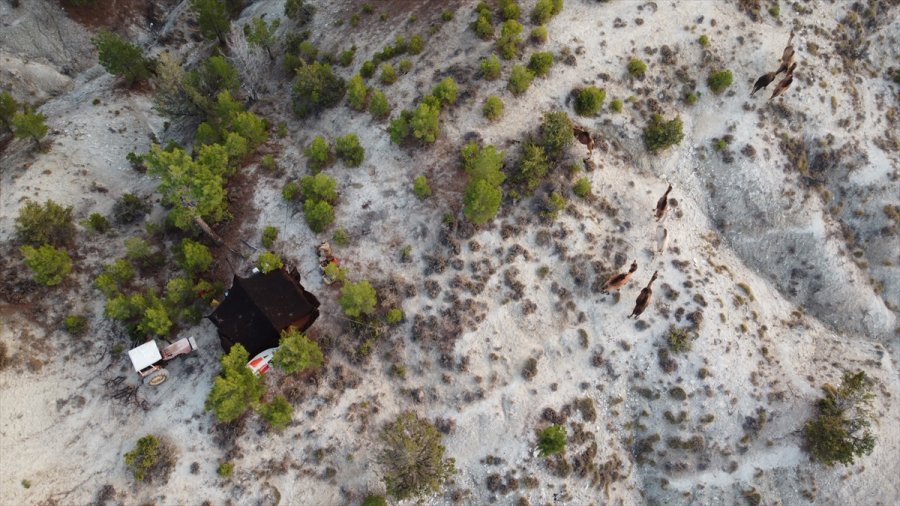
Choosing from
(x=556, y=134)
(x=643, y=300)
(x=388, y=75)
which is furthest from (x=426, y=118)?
(x=643, y=300)

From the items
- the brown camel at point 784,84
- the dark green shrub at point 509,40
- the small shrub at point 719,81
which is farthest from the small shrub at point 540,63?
the brown camel at point 784,84

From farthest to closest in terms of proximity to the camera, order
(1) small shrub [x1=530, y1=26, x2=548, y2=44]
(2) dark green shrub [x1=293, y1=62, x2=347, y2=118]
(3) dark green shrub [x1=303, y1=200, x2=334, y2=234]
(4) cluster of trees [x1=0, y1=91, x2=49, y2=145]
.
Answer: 1. (2) dark green shrub [x1=293, y1=62, x2=347, y2=118]
2. (1) small shrub [x1=530, y1=26, x2=548, y2=44]
3. (4) cluster of trees [x1=0, y1=91, x2=49, y2=145]
4. (3) dark green shrub [x1=303, y1=200, x2=334, y2=234]

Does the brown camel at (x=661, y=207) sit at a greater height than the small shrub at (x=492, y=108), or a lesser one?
lesser

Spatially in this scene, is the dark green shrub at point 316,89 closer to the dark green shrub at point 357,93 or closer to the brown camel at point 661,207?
the dark green shrub at point 357,93

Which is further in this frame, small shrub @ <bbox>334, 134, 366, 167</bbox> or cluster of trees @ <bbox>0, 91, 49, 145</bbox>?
cluster of trees @ <bbox>0, 91, 49, 145</bbox>

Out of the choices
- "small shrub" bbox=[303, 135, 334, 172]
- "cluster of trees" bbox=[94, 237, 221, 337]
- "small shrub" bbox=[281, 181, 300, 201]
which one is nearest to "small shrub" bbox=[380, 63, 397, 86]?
"small shrub" bbox=[303, 135, 334, 172]

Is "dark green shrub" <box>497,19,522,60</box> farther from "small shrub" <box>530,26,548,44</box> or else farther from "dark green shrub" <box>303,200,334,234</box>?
"dark green shrub" <box>303,200,334,234</box>

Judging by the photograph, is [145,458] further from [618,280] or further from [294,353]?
[618,280]
